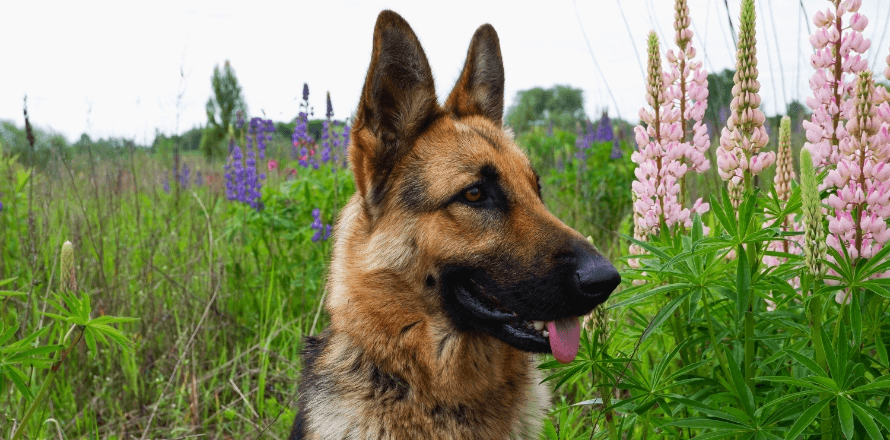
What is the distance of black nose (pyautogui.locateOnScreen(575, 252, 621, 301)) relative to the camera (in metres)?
2.01

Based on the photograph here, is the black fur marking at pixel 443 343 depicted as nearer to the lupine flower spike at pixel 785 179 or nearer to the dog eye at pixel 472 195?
the dog eye at pixel 472 195

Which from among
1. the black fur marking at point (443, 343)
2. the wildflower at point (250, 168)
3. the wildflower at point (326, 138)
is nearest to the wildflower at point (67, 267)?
the black fur marking at point (443, 343)

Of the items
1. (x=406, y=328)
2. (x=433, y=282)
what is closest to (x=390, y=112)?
(x=433, y=282)

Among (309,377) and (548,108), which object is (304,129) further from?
(548,108)

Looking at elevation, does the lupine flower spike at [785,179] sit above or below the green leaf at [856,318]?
above

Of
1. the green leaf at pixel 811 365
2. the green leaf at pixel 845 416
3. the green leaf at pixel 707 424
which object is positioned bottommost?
the green leaf at pixel 707 424

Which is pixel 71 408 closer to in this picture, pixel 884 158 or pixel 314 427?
pixel 314 427

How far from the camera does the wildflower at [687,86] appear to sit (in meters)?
2.33

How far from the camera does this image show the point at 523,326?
2297 millimetres

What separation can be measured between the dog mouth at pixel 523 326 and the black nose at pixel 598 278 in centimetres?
18

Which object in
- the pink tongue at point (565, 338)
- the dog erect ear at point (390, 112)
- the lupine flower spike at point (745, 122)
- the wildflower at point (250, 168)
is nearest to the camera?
the lupine flower spike at point (745, 122)

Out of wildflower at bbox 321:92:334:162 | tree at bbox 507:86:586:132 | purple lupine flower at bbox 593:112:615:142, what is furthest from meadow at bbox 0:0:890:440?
tree at bbox 507:86:586:132

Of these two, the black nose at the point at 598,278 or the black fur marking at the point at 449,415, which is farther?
the black fur marking at the point at 449,415

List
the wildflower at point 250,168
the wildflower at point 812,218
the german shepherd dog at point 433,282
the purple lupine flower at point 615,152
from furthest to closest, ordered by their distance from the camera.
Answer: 1. the purple lupine flower at point 615,152
2. the wildflower at point 250,168
3. the german shepherd dog at point 433,282
4. the wildflower at point 812,218
